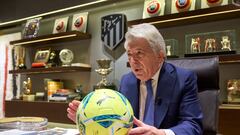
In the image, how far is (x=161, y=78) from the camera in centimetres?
139

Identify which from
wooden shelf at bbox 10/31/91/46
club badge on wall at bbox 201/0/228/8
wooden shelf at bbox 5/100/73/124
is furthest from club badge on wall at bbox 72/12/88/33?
club badge on wall at bbox 201/0/228/8

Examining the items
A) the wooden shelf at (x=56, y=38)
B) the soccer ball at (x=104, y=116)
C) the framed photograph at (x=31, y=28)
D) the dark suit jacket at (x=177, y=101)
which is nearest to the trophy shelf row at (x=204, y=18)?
the wooden shelf at (x=56, y=38)

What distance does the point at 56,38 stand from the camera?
387 centimetres

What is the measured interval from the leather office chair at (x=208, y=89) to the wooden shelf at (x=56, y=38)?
93.2 inches

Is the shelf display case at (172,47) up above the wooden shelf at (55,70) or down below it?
above

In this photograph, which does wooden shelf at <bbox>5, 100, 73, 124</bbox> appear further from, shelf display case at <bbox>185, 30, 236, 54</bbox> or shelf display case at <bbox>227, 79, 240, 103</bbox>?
shelf display case at <bbox>227, 79, 240, 103</bbox>

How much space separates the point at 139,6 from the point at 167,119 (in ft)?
7.59

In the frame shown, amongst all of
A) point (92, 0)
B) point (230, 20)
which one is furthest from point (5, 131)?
point (92, 0)

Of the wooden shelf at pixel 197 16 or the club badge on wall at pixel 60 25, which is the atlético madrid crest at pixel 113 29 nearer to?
the wooden shelf at pixel 197 16

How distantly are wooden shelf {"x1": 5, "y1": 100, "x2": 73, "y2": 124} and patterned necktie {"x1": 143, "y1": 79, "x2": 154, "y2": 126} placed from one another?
2.18 meters

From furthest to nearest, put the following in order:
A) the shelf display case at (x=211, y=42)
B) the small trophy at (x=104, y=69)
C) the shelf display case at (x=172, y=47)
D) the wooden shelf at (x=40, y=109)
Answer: the wooden shelf at (x=40, y=109) → the small trophy at (x=104, y=69) → the shelf display case at (x=172, y=47) → the shelf display case at (x=211, y=42)

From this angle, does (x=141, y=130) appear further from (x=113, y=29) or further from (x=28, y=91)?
(x=28, y=91)

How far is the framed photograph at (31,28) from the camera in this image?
4.14 metres

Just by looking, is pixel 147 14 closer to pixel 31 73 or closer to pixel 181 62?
pixel 181 62
